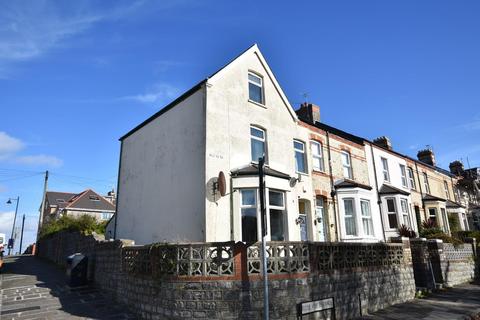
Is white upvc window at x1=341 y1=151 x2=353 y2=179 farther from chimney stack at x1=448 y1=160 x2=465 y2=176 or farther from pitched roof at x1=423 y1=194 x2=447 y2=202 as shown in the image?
chimney stack at x1=448 y1=160 x2=465 y2=176

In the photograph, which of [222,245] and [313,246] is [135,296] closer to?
[222,245]

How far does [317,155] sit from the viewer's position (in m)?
18.1

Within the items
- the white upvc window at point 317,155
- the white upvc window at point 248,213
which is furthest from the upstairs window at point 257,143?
the white upvc window at point 317,155

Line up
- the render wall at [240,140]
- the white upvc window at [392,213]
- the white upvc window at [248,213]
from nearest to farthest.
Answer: the render wall at [240,140], the white upvc window at [248,213], the white upvc window at [392,213]

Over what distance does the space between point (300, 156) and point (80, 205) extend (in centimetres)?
4092

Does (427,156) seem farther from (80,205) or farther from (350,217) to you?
(80,205)

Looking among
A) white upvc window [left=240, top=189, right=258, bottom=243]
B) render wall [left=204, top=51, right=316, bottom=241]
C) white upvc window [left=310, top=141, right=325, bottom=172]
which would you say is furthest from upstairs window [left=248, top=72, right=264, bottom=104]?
white upvc window [left=240, top=189, right=258, bottom=243]

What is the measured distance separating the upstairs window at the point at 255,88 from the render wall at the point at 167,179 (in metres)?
3.10

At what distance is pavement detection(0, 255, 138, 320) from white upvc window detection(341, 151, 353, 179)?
14956 millimetres

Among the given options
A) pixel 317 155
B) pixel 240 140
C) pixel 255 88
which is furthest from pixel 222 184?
pixel 317 155

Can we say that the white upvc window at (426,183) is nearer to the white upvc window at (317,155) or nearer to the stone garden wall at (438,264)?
the stone garden wall at (438,264)

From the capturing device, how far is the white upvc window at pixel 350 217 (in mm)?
17578

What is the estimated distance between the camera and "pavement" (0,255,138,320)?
29.9 ft

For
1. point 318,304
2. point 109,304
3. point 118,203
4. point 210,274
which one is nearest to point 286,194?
point 318,304
